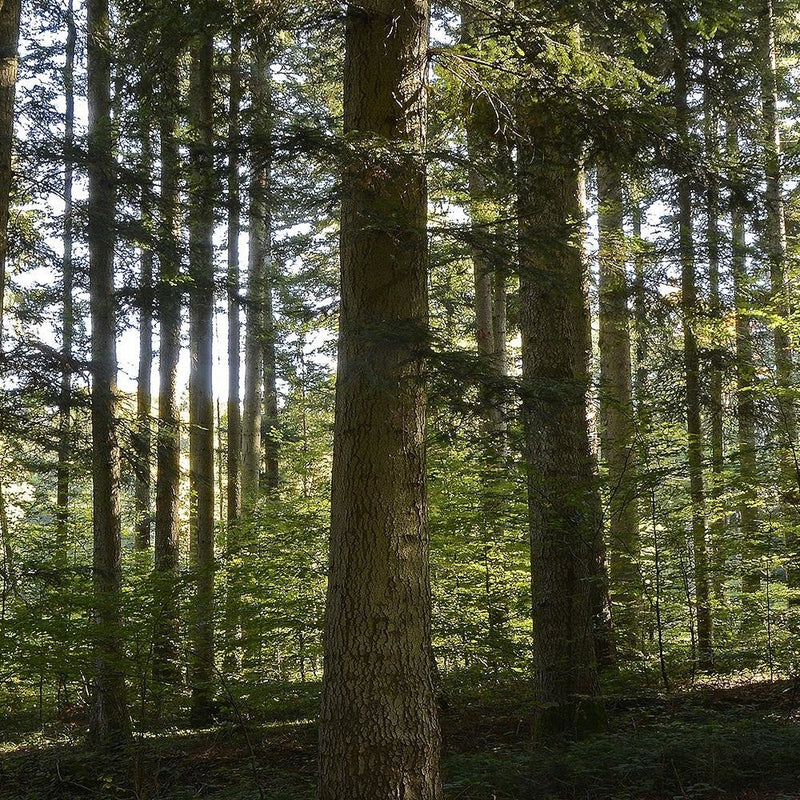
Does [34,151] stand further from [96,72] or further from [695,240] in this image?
[695,240]

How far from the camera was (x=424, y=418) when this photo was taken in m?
5.17

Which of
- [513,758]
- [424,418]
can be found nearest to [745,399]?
[513,758]

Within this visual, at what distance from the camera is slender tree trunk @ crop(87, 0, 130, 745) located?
893cm

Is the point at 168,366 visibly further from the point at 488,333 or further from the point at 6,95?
the point at 6,95

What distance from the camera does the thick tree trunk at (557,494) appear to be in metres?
6.69

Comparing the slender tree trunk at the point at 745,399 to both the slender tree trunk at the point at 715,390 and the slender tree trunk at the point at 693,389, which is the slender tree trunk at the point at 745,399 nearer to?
the slender tree trunk at the point at 715,390

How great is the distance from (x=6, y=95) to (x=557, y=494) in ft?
20.3

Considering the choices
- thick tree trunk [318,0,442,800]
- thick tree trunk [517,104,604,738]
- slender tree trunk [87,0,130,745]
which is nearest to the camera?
thick tree trunk [318,0,442,800]

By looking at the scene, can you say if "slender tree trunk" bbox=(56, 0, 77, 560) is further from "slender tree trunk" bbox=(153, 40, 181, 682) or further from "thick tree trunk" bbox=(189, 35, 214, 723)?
"thick tree trunk" bbox=(189, 35, 214, 723)

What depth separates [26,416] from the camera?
27.6 ft

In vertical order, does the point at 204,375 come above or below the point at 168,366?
below

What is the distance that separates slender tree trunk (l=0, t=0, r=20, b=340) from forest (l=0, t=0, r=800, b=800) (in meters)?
0.03

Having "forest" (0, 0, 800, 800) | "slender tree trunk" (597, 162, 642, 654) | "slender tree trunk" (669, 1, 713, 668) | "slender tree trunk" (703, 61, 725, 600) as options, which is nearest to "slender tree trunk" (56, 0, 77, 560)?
"forest" (0, 0, 800, 800)

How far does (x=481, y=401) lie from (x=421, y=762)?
2.31 meters
